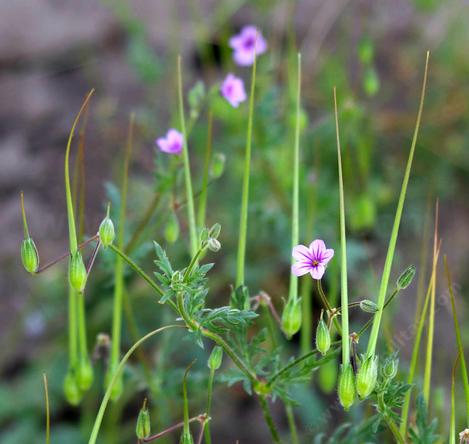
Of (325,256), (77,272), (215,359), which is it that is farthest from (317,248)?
(77,272)

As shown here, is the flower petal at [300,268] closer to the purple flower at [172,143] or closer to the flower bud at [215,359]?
the flower bud at [215,359]

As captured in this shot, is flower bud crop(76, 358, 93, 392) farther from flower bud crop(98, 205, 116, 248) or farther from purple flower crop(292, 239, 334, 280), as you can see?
purple flower crop(292, 239, 334, 280)

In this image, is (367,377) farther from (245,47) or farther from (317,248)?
(245,47)

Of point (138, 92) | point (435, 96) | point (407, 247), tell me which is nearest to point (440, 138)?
point (435, 96)

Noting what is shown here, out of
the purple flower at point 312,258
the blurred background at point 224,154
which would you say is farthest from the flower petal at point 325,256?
the blurred background at point 224,154

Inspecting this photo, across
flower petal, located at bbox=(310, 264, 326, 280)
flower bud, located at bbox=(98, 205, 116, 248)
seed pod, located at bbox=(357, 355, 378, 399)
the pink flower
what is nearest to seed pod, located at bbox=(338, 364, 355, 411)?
seed pod, located at bbox=(357, 355, 378, 399)
